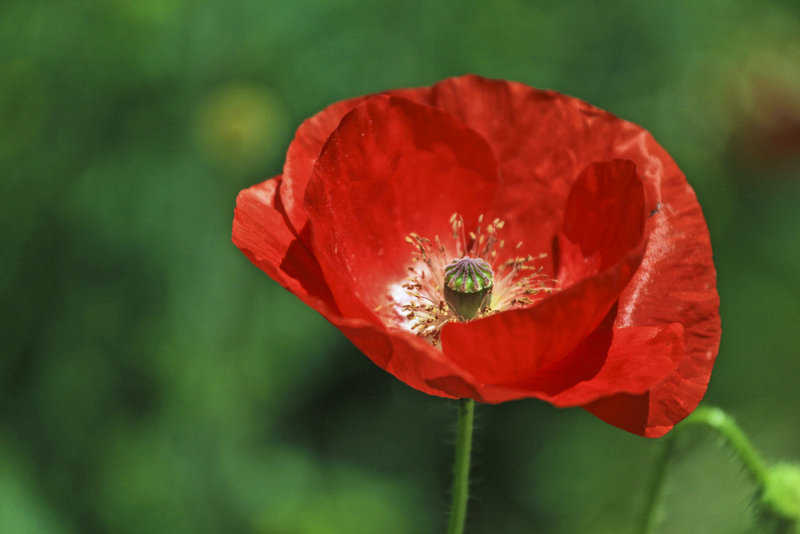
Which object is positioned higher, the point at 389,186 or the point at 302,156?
the point at 302,156

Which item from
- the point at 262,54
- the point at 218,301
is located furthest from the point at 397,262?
the point at 262,54

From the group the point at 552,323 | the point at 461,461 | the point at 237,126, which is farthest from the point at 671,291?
the point at 237,126

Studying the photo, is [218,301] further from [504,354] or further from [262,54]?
[504,354]

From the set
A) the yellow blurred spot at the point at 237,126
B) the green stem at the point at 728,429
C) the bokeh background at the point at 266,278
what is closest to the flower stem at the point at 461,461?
the green stem at the point at 728,429

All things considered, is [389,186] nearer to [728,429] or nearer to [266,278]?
[728,429]

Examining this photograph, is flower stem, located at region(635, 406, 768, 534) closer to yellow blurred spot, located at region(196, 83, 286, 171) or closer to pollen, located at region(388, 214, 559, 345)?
pollen, located at region(388, 214, 559, 345)

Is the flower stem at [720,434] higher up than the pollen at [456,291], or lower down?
lower down

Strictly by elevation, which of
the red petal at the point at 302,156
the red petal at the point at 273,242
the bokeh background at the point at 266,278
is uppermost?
the red petal at the point at 302,156

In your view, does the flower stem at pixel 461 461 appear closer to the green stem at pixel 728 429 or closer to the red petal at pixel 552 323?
the red petal at pixel 552 323
